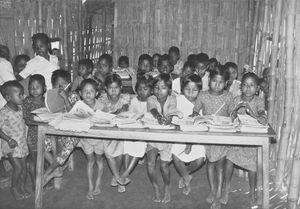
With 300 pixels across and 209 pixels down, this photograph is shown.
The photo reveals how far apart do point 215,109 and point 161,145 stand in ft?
2.61

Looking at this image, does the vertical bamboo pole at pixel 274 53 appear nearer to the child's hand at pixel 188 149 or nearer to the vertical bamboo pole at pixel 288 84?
the vertical bamboo pole at pixel 288 84

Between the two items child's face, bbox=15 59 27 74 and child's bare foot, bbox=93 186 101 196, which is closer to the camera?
child's bare foot, bbox=93 186 101 196

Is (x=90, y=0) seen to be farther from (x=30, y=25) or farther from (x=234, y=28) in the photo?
(x=234, y=28)

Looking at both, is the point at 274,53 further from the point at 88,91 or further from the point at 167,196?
the point at 88,91

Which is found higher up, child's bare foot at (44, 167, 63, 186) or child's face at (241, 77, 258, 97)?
child's face at (241, 77, 258, 97)

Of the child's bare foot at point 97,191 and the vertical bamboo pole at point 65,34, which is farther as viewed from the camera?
the vertical bamboo pole at point 65,34

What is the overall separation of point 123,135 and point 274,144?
234 cm

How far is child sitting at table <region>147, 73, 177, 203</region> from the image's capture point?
4562 mm

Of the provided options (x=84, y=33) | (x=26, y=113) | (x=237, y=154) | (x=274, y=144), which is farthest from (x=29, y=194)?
(x=84, y=33)

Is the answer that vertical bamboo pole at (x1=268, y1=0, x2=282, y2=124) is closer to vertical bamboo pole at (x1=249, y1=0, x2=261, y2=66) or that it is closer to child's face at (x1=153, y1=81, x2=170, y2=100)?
child's face at (x1=153, y1=81, x2=170, y2=100)

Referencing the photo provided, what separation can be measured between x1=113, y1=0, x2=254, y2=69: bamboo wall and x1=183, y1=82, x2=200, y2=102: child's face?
339cm

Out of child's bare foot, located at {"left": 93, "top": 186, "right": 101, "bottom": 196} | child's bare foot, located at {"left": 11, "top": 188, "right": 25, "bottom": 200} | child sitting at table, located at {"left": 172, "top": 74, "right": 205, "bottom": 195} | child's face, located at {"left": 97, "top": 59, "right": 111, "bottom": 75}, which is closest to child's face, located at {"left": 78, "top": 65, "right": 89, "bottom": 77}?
child's face, located at {"left": 97, "top": 59, "right": 111, "bottom": 75}

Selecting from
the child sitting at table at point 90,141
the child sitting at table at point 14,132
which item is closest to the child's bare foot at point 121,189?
the child sitting at table at point 90,141

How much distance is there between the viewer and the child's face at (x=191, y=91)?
15.9ft
